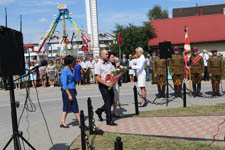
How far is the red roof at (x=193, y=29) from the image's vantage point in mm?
35312

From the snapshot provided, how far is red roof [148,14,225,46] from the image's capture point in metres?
35.3

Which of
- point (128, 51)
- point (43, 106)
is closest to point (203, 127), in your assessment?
point (43, 106)

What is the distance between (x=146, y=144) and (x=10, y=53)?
3279 millimetres

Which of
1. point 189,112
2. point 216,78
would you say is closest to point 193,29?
point 216,78

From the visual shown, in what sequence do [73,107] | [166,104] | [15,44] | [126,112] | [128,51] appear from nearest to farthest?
[15,44] → [73,107] → [126,112] → [166,104] → [128,51]

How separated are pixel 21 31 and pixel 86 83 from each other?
13791 millimetres

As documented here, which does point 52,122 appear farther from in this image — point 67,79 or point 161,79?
point 161,79

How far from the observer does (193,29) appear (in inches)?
1457

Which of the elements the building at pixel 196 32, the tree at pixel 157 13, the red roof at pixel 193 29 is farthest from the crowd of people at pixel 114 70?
the tree at pixel 157 13

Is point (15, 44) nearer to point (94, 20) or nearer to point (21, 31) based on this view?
point (21, 31)

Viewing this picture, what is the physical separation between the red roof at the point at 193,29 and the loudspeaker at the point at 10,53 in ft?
109

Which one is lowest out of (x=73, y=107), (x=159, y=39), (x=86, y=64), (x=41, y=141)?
(x=41, y=141)

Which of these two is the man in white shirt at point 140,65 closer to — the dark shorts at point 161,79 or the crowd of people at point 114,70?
the crowd of people at point 114,70

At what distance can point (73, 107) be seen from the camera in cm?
689
